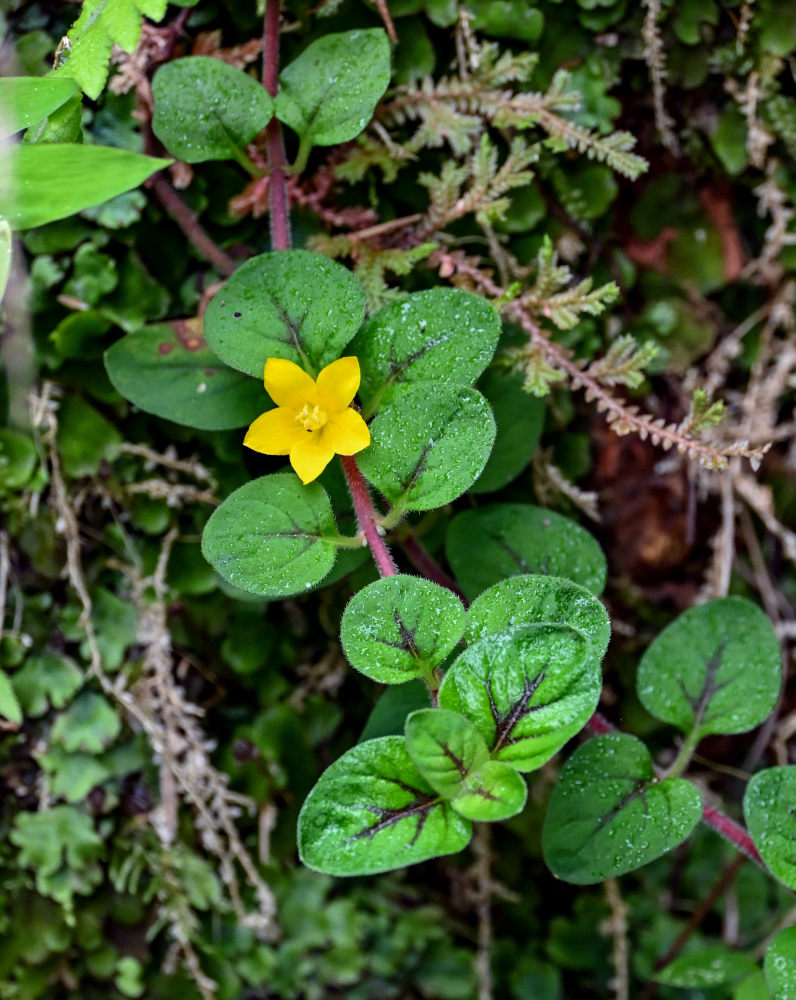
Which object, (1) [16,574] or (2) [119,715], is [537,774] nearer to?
(2) [119,715]

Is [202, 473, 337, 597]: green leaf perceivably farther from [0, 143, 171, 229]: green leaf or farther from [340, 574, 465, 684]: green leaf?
[0, 143, 171, 229]: green leaf

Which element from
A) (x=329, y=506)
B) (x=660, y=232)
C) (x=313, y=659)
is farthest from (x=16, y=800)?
(x=660, y=232)

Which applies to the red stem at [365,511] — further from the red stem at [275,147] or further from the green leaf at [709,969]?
the green leaf at [709,969]

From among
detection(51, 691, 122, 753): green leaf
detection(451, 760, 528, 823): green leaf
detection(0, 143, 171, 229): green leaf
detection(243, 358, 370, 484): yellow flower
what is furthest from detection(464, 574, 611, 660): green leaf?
detection(51, 691, 122, 753): green leaf

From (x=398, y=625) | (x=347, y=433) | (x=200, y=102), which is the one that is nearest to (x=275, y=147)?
(x=200, y=102)

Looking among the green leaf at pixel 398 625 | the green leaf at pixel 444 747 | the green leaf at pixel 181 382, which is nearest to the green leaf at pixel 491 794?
the green leaf at pixel 444 747

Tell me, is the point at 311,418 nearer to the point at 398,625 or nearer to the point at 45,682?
the point at 398,625
